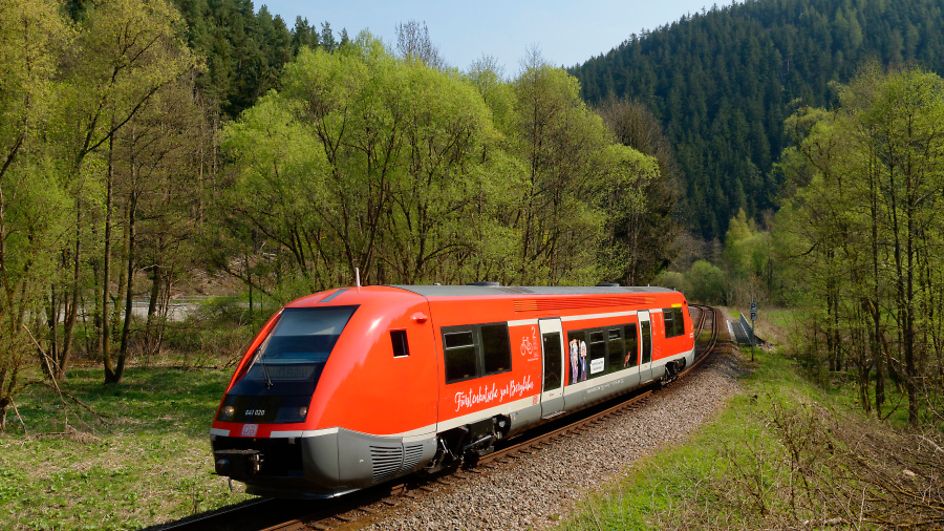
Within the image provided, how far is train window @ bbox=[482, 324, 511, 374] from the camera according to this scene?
10664 millimetres

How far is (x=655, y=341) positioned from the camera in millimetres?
18141

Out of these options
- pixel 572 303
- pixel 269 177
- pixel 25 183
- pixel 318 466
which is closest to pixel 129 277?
pixel 269 177

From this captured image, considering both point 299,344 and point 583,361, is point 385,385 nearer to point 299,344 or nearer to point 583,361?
point 299,344

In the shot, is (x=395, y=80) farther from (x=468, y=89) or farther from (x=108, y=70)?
(x=108, y=70)

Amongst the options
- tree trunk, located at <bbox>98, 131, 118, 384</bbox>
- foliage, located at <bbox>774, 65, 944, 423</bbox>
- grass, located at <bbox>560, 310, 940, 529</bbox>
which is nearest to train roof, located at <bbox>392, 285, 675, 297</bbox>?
grass, located at <bbox>560, 310, 940, 529</bbox>

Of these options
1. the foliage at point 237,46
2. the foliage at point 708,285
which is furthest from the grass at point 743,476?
the foliage at point 708,285

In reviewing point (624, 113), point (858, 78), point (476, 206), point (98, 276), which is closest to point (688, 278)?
point (624, 113)

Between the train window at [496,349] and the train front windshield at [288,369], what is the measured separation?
2.75 metres

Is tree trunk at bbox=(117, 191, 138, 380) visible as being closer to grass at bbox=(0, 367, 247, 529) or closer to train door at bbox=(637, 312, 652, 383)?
grass at bbox=(0, 367, 247, 529)

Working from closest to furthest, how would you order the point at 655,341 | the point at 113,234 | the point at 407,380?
the point at 407,380
the point at 655,341
the point at 113,234

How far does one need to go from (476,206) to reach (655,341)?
7298mm

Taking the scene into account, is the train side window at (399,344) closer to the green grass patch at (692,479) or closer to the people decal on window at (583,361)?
the green grass patch at (692,479)

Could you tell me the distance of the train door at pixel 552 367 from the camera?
40.5ft

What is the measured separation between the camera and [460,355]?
1005cm
